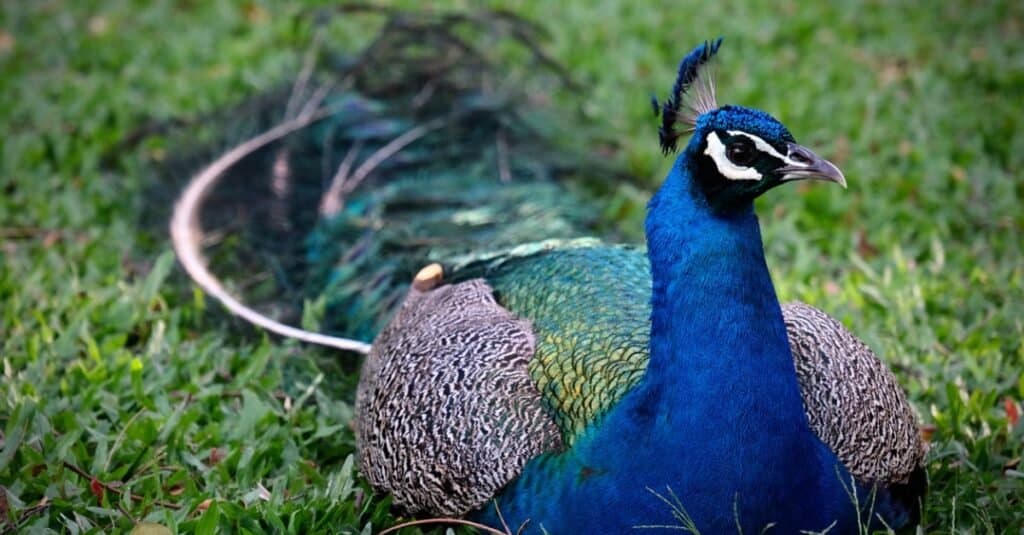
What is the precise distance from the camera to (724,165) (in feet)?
6.50

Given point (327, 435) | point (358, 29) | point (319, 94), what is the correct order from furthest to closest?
point (358, 29), point (319, 94), point (327, 435)

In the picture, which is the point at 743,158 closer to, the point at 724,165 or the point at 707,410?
the point at 724,165

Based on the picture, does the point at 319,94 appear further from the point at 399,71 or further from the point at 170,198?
the point at 170,198

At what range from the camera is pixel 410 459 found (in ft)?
7.82

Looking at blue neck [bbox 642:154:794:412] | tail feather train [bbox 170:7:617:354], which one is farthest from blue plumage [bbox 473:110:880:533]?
tail feather train [bbox 170:7:617:354]

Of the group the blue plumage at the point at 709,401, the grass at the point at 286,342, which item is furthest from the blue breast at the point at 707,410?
the grass at the point at 286,342

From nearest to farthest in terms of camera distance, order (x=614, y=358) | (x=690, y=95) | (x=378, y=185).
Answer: (x=690, y=95) → (x=614, y=358) → (x=378, y=185)

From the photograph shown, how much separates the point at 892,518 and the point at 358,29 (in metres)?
4.03

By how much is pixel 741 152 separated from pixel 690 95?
0.77 ft

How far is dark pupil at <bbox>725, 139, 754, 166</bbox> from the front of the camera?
197cm

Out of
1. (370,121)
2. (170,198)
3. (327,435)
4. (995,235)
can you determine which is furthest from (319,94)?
(995,235)

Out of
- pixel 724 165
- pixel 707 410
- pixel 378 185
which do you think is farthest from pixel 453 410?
pixel 378 185

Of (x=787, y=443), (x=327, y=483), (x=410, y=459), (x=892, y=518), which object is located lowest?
(x=327, y=483)

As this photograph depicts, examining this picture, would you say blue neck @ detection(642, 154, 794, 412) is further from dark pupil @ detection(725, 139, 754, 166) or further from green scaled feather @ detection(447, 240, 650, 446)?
green scaled feather @ detection(447, 240, 650, 446)
